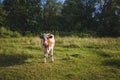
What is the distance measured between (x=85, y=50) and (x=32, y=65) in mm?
5360

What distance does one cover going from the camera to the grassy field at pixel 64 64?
13.9 metres

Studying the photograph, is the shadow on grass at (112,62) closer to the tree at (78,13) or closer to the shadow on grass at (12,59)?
the shadow on grass at (12,59)

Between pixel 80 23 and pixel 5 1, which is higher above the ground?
pixel 5 1

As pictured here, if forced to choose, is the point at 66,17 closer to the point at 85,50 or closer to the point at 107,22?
the point at 107,22

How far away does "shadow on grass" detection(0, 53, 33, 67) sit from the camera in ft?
52.2

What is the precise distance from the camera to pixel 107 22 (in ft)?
152

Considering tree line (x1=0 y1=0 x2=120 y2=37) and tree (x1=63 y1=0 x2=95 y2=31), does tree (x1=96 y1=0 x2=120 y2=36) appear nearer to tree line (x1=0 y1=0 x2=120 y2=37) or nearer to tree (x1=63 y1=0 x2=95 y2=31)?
tree line (x1=0 y1=0 x2=120 y2=37)

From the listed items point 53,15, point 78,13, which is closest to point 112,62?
point 78,13

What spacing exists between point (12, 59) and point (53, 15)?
127 ft

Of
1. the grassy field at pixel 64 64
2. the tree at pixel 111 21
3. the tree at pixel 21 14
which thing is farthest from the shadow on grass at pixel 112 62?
the tree at pixel 21 14

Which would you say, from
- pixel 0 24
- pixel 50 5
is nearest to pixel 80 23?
pixel 50 5

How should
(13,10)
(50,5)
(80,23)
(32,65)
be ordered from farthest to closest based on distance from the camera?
(50,5)
(13,10)
(80,23)
(32,65)

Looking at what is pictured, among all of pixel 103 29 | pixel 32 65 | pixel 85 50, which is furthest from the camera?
pixel 103 29

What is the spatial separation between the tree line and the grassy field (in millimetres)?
29220
